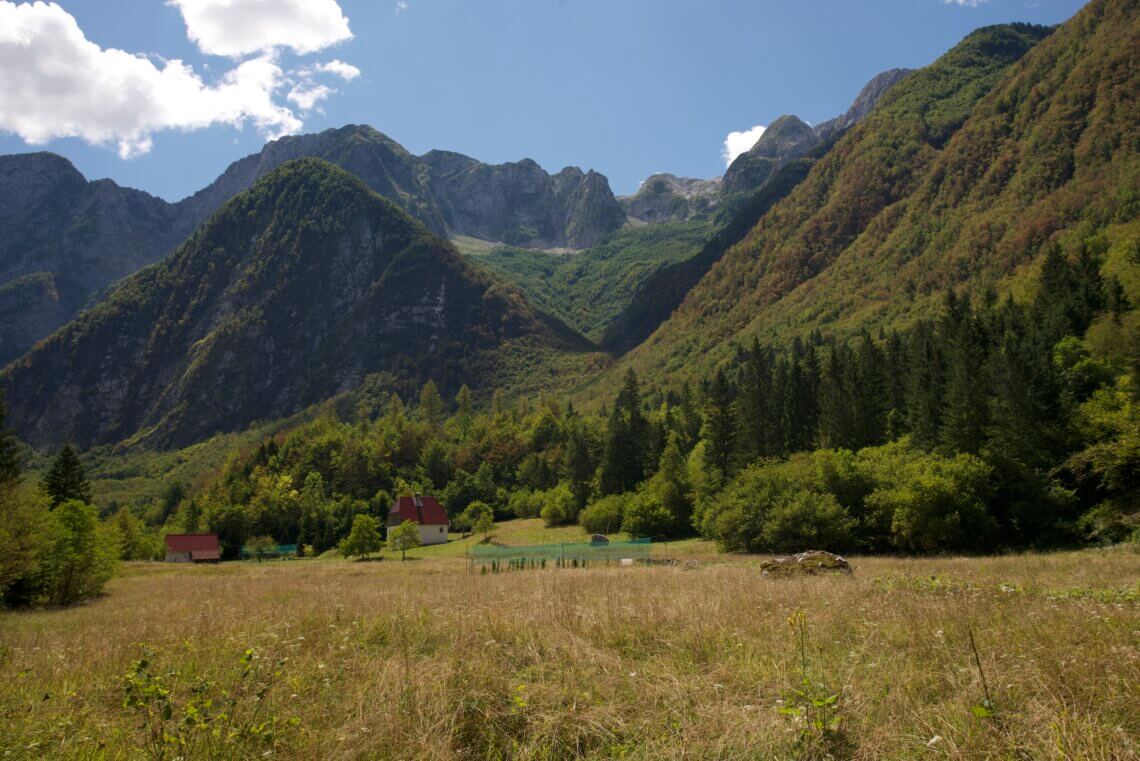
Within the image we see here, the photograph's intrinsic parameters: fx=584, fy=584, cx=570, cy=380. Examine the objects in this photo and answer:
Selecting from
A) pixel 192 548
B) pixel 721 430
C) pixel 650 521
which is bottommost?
pixel 192 548

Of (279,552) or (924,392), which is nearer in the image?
(924,392)

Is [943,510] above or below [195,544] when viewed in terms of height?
above

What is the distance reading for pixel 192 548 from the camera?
297 feet

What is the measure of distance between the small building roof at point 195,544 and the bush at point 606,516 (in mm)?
60876

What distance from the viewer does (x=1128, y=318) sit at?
4528 cm

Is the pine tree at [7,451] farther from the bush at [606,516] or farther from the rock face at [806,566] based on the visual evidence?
the bush at [606,516]

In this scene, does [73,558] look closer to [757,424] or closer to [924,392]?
[757,424]

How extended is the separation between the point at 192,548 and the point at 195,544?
2.52 feet

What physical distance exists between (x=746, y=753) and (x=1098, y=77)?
238 m

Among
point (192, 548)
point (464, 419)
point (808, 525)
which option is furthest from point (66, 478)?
point (464, 419)

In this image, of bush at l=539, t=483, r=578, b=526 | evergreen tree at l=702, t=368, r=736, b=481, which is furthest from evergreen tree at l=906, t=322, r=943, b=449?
bush at l=539, t=483, r=578, b=526

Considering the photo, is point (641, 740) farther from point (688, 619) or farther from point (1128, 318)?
point (1128, 318)

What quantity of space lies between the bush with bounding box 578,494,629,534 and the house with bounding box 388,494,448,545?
27.0 m

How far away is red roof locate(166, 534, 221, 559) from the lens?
88.6 meters
